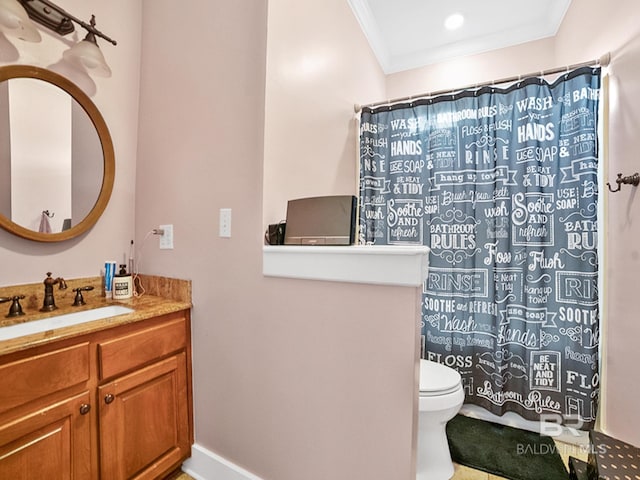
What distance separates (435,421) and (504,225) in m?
1.14

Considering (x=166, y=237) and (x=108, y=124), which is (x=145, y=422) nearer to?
(x=166, y=237)

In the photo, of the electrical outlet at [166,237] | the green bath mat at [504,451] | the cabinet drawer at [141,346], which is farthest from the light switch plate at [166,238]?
the green bath mat at [504,451]

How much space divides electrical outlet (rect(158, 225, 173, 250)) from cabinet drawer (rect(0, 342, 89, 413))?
606 mm

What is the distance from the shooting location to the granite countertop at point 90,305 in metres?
0.95

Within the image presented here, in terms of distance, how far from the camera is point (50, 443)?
3.16 feet

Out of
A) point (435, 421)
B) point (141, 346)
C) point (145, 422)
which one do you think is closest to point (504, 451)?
point (435, 421)

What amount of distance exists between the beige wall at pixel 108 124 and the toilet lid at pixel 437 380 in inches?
68.7

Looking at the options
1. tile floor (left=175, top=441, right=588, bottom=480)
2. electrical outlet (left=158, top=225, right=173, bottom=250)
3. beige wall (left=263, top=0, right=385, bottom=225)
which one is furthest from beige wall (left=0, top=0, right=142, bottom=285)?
tile floor (left=175, top=441, right=588, bottom=480)

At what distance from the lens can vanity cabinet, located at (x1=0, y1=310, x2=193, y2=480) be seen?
0.90 metres

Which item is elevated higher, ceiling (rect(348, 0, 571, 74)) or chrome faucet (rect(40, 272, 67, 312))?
ceiling (rect(348, 0, 571, 74))

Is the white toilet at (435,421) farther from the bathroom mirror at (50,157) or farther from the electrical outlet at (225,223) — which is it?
the bathroom mirror at (50,157)

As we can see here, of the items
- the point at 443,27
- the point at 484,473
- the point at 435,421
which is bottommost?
the point at 484,473

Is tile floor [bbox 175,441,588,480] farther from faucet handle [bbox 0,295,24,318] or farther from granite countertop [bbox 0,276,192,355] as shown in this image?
faucet handle [bbox 0,295,24,318]

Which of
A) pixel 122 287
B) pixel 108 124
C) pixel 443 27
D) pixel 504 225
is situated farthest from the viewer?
pixel 443 27
